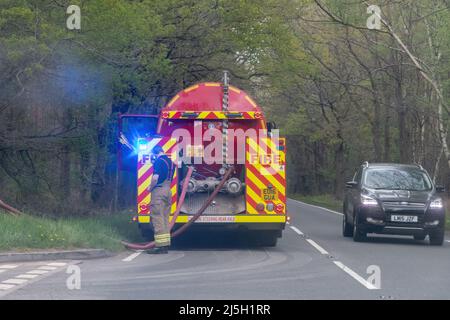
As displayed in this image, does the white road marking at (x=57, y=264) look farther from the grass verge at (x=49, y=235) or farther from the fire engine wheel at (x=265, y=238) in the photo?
the fire engine wheel at (x=265, y=238)

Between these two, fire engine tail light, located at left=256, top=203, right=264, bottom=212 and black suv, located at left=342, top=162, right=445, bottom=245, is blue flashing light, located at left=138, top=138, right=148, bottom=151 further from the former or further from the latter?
black suv, located at left=342, top=162, right=445, bottom=245

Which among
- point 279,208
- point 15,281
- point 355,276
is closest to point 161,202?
point 279,208

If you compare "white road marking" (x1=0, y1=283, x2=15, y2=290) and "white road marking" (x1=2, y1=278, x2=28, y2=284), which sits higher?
"white road marking" (x1=0, y1=283, x2=15, y2=290)

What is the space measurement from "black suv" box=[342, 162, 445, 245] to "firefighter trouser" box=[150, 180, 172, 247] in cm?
534

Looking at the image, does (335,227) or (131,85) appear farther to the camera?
(335,227)

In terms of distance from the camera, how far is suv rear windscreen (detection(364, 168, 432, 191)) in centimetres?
2062

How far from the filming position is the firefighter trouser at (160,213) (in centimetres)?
1647

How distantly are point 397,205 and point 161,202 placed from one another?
19.3 feet

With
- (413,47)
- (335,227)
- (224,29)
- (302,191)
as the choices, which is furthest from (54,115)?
(302,191)

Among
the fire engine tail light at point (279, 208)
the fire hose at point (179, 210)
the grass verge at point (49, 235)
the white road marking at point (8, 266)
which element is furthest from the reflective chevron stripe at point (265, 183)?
the white road marking at point (8, 266)

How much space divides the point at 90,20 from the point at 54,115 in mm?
4474

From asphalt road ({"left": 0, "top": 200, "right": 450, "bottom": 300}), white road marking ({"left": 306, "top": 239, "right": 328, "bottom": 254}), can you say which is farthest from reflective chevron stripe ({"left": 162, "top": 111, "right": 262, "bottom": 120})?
white road marking ({"left": 306, "top": 239, "right": 328, "bottom": 254})
